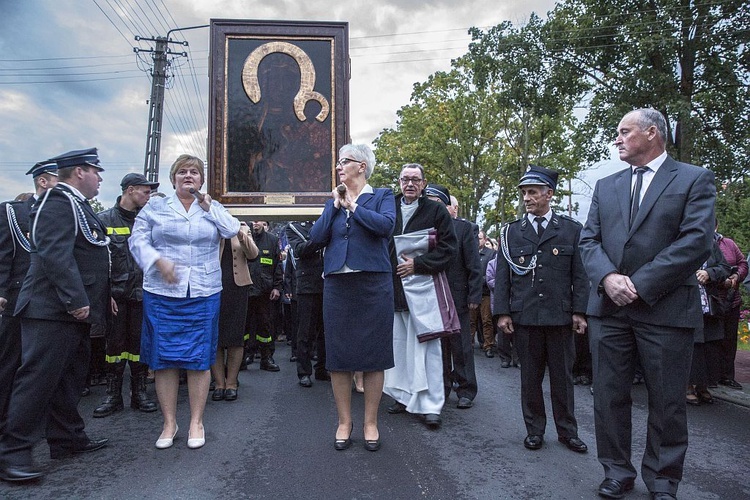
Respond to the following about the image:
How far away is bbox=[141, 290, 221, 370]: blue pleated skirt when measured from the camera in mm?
4203

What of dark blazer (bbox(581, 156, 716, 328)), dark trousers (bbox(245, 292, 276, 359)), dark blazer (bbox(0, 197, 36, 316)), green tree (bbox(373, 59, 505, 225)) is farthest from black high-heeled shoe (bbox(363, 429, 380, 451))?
green tree (bbox(373, 59, 505, 225))

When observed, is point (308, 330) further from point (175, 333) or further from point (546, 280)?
point (546, 280)

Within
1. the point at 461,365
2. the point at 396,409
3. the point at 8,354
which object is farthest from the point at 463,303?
the point at 8,354

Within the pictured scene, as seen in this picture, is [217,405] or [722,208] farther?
[722,208]

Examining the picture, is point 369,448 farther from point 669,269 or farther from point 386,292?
point 669,269

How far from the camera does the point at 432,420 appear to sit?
4.84m

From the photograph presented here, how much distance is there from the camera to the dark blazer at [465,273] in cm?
587

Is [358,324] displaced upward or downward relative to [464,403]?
upward

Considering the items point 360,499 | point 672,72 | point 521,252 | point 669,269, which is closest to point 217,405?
point 360,499

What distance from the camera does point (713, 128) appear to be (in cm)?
1260

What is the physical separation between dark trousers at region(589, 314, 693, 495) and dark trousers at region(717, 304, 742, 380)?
3842mm

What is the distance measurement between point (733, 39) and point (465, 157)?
731 inches

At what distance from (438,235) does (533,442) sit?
184 centimetres

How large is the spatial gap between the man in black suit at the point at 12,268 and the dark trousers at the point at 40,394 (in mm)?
388
